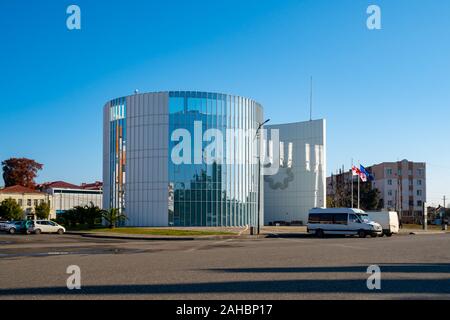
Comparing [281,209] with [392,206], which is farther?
[392,206]

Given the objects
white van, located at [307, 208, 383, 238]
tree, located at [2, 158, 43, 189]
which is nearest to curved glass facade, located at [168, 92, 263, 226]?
white van, located at [307, 208, 383, 238]

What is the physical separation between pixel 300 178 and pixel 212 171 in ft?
58.8

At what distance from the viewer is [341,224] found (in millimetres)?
41062

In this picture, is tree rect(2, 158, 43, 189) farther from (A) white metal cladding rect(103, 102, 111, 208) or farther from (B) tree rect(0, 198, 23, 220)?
(A) white metal cladding rect(103, 102, 111, 208)

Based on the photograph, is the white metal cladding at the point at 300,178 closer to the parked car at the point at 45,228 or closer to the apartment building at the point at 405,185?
the parked car at the point at 45,228

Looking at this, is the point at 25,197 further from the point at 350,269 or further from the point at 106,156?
the point at 350,269

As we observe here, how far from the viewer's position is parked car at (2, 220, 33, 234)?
4806 centimetres

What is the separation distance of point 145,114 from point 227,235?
24.0 metres

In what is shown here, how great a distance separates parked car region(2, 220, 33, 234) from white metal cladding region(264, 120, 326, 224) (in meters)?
36.1

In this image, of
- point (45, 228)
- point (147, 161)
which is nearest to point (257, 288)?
point (45, 228)

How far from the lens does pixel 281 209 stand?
74.1m

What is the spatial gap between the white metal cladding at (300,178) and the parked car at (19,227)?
3613 centimetres
